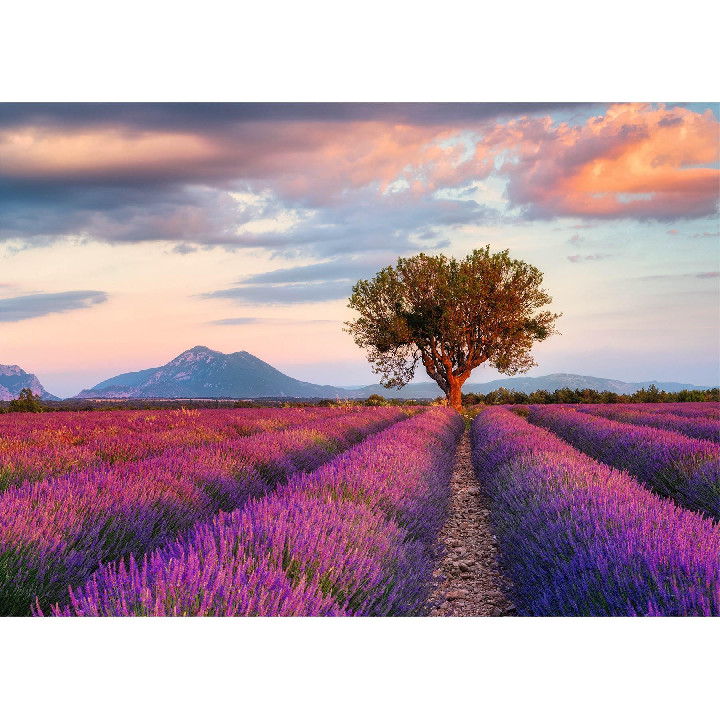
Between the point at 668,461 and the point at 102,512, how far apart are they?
5594mm

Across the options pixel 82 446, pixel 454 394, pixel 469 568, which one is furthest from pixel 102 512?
pixel 454 394

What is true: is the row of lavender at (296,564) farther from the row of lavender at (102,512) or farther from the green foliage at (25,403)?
the green foliage at (25,403)

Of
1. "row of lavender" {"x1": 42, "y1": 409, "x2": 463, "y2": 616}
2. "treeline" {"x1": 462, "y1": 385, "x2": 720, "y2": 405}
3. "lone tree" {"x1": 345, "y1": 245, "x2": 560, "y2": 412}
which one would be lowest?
"treeline" {"x1": 462, "y1": 385, "x2": 720, "y2": 405}

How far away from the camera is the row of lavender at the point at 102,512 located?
2.65 metres

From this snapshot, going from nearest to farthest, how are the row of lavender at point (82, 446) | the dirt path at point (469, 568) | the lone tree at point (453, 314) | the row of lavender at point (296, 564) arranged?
the row of lavender at point (296, 564) → the dirt path at point (469, 568) → the row of lavender at point (82, 446) → the lone tree at point (453, 314)

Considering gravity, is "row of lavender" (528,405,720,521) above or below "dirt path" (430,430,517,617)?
above

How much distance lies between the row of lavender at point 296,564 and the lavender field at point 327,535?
1cm

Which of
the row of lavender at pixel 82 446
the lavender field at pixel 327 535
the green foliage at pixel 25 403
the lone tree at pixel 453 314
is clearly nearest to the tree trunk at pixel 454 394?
the lone tree at pixel 453 314

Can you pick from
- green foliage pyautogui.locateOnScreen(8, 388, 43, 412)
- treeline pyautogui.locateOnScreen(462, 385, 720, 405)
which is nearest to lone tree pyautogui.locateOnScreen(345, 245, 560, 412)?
treeline pyautogui.locateOnScreen(462, 385, 720, 405)

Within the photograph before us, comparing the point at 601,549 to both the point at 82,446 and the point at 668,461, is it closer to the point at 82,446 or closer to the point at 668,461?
the point at 668,461

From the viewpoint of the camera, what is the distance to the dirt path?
11.6ft

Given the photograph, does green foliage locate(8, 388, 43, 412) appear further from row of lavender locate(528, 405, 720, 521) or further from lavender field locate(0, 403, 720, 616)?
row of lavender locate(528, 405, 720, 521)

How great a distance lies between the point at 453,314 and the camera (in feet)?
74.1

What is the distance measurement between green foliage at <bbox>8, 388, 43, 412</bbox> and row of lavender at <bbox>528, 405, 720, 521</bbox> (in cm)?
1803
